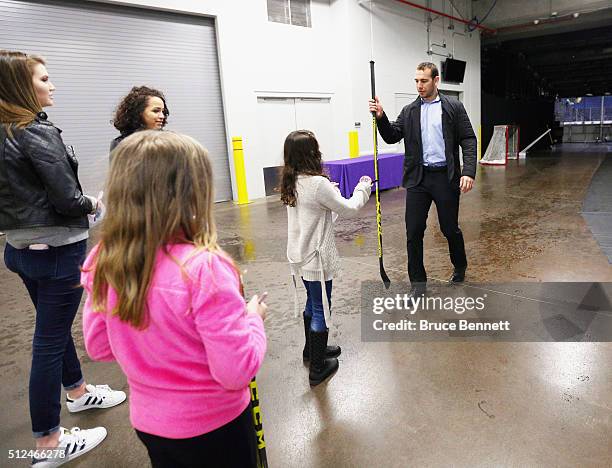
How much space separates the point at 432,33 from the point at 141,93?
11.8 meters

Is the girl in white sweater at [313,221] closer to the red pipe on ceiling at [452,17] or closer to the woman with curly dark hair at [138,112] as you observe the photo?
the woman with curly dark hair at [138,112]

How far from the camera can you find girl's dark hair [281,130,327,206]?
1979mm

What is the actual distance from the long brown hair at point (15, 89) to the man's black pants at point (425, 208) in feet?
7.97

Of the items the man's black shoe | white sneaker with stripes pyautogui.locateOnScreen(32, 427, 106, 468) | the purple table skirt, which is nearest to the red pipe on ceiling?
the purple table skirt

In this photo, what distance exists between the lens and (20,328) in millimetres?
3090

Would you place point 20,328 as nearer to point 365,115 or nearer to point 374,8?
point 365,115

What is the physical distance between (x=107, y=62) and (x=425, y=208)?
5.92m

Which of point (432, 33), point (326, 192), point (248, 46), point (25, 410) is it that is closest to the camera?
point (326, 192)

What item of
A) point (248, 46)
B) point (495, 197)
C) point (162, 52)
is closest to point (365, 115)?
point (248, 46)

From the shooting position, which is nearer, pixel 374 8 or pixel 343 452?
pixel 343 452

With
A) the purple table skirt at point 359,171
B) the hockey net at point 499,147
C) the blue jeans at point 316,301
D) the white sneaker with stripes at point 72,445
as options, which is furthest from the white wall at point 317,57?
the white sneaker with stripes at point 72,445

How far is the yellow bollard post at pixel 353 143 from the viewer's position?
32.3 feet

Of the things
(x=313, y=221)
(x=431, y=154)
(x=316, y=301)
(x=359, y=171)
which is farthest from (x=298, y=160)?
(x=359, y=171)

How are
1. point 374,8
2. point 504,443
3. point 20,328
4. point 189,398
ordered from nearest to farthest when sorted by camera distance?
point 189,398 < point 504,443 < point 20,328 < point 374,8
